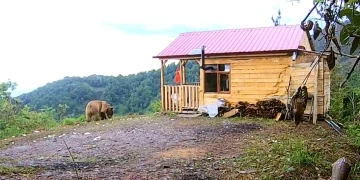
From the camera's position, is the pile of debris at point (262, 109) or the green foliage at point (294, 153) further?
the pile of debris at point (262, 109)

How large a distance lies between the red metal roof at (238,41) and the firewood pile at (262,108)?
1.73 m

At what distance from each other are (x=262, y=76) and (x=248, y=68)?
578 mm

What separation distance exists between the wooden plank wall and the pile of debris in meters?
0.27

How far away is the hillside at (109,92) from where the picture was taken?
23.3 m

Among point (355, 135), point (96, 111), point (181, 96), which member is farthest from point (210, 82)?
point (355, 135)

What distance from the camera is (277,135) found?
8523 millimetres

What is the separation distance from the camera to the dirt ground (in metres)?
5.38

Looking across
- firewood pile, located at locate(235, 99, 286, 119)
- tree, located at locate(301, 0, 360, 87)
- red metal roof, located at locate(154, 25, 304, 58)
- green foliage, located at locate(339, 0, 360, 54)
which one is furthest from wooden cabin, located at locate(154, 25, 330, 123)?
green foliage, located at locate(339, 0, 360, 54)

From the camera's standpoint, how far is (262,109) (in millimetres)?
12297

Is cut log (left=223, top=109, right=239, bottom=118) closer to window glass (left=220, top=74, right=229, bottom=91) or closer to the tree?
window glass (left=220, top=74, right=229, bottom=91)

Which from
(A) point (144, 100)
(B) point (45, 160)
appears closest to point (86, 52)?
(A) point (144, 100)

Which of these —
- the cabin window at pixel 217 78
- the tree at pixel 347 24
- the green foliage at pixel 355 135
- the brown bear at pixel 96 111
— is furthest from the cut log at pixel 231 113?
the tree at pixel 347 24

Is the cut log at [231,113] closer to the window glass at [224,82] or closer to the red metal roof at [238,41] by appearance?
the window glass at [224,82]

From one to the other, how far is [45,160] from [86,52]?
19.1 m
